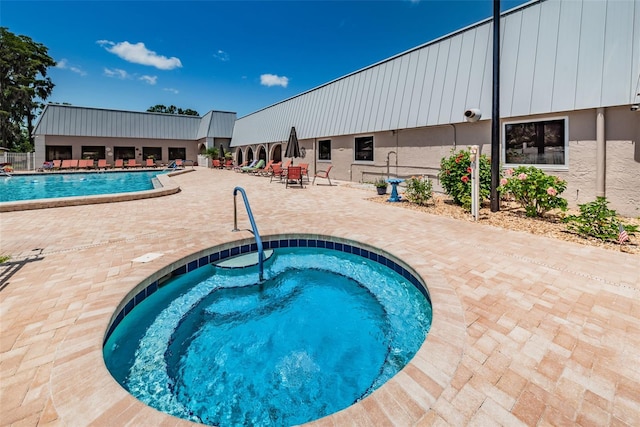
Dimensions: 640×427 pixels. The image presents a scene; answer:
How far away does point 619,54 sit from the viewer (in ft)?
19.4

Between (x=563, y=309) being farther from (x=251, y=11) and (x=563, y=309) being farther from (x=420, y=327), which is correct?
(x=251, y=11)

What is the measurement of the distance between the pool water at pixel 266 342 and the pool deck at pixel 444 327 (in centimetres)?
39

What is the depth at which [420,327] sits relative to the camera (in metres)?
2.84

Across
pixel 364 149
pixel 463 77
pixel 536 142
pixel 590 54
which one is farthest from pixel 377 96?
pixel 590 54

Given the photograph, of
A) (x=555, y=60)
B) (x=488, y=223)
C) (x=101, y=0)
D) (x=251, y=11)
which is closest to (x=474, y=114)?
(x=555, y=60)

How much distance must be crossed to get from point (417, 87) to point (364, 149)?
3.55 metres

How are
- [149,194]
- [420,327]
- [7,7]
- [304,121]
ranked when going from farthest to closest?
[304,121] → [7,7] → [149,194] → [420,327]

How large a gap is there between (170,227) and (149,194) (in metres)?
4.59

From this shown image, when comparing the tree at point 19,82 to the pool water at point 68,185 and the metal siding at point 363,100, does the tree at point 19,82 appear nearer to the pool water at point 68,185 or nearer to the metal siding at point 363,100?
the pool water at point 68,185

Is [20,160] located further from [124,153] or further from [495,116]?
[495,116]

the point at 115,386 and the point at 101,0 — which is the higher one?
the point at 101,0

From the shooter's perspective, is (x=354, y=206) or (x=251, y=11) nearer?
(x=354, y=206)

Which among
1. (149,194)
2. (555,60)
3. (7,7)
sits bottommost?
(149,194)

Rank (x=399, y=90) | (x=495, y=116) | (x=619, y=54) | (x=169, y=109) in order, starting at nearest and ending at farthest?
(x=619, y=54) → (x=495, y=116) → (x=399, y=90) → (x=169, y=109)
